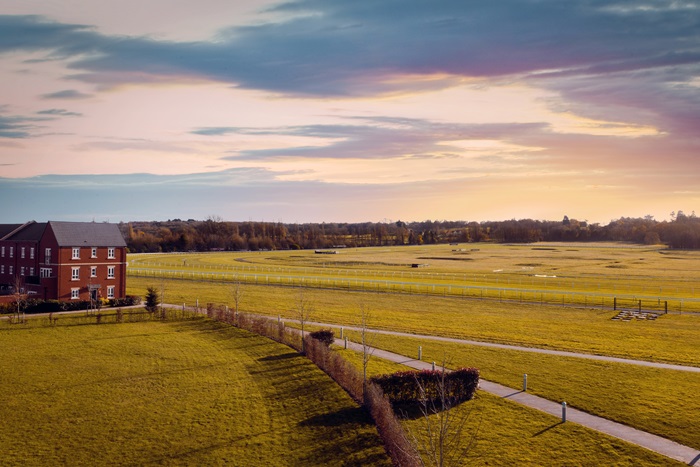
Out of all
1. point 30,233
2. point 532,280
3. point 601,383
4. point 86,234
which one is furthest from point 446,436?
point 532,280

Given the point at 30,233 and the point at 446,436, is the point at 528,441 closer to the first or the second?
the point at 446,436

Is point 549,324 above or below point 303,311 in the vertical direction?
below

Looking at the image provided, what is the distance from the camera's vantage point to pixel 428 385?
28.4 m

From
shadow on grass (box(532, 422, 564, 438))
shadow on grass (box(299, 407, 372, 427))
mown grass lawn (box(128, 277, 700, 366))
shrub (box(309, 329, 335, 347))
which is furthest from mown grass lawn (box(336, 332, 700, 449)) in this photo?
shadow on grass (box(299, 407, 372, 427))

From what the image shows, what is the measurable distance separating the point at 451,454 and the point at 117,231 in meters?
60.6

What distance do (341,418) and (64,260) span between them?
50565mm

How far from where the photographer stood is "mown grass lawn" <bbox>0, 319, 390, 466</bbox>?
75.3 feet

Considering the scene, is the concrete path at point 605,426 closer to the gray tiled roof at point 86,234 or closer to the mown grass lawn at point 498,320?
the mown grass lawn at point 498,320

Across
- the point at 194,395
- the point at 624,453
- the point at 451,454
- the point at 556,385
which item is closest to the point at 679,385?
the point at 556,385

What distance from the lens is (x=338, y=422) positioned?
25.9m

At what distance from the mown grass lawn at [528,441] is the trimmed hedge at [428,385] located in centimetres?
83

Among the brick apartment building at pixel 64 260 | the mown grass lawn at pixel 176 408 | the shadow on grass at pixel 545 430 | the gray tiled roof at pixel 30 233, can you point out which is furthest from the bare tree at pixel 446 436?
the gray tiled roof at pixel 30 233

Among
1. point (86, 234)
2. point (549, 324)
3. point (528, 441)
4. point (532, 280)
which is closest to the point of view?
point (528, 441)

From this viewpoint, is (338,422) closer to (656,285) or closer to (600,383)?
(600,383)
